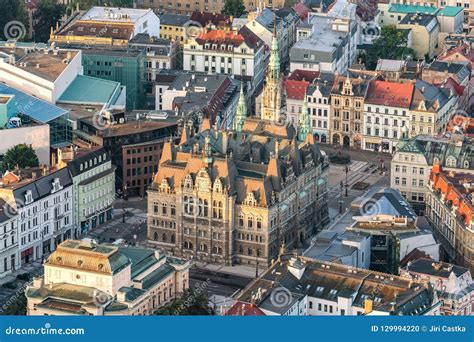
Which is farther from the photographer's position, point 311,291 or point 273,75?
point 273,75

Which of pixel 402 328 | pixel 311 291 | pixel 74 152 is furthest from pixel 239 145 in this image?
pixel 402 328

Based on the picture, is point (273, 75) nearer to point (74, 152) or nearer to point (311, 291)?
point (74, 152)

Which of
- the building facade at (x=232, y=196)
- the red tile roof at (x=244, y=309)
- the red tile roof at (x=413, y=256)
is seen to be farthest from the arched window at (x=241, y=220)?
the red tile roof at (x=244, y=309)

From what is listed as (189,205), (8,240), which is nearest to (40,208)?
(8,240)

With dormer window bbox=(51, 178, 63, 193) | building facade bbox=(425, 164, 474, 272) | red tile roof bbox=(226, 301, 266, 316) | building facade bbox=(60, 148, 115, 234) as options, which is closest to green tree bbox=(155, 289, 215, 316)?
red tile roof bbox=(226, 301, 266, 316)

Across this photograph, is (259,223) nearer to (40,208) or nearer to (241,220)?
(241,220)

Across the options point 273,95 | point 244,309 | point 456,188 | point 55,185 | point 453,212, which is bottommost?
point 244,309

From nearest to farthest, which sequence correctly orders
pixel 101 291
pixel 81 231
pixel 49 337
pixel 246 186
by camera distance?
1. pixel 49 337
2. pixel 101 291
3. pixel 246 186
4. pixel 81 231
